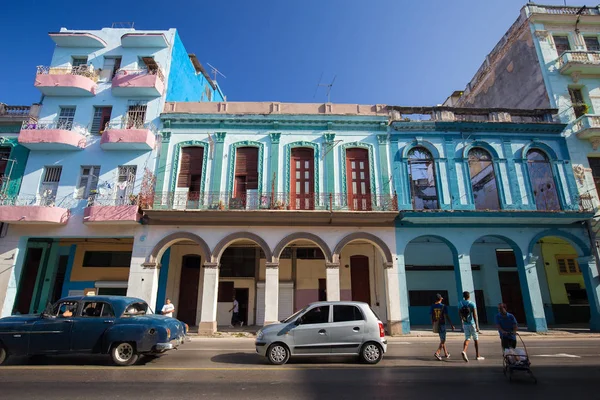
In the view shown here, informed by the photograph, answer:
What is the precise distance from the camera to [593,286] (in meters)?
14.9

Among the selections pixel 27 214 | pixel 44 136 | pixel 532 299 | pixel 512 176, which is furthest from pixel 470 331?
pixel 44 136

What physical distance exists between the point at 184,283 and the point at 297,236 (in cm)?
725

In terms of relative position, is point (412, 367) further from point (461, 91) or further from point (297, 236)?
point (461, 91)

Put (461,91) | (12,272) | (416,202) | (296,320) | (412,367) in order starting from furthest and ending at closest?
(461,91) → (416,202) → (12,272) → (296,320) → (412,367)

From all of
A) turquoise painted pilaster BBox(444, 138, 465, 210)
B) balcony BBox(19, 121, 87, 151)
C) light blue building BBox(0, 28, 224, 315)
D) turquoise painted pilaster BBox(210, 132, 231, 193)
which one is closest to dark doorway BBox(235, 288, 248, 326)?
light blue building BBox(0, 28, 224, 315)

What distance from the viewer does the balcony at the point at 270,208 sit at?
14.7 meters

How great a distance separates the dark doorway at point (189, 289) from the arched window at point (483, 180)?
15.5 meters

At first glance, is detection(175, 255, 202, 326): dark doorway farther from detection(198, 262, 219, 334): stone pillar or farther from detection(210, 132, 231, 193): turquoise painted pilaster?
detection(210, 132, 231, 193): turquoise painted pilaster

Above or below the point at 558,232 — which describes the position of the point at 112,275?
below

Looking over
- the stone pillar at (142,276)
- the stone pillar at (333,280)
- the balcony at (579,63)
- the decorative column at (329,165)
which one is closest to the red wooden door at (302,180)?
the decorative column at (329,165)

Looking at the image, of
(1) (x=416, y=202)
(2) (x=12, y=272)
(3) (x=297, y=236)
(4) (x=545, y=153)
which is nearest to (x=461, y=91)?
(4) (x=545, y=153)

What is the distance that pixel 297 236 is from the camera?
49.0ft

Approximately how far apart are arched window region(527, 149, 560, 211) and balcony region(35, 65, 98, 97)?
2261 cm

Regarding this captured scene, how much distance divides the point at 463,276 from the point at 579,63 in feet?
43.0
